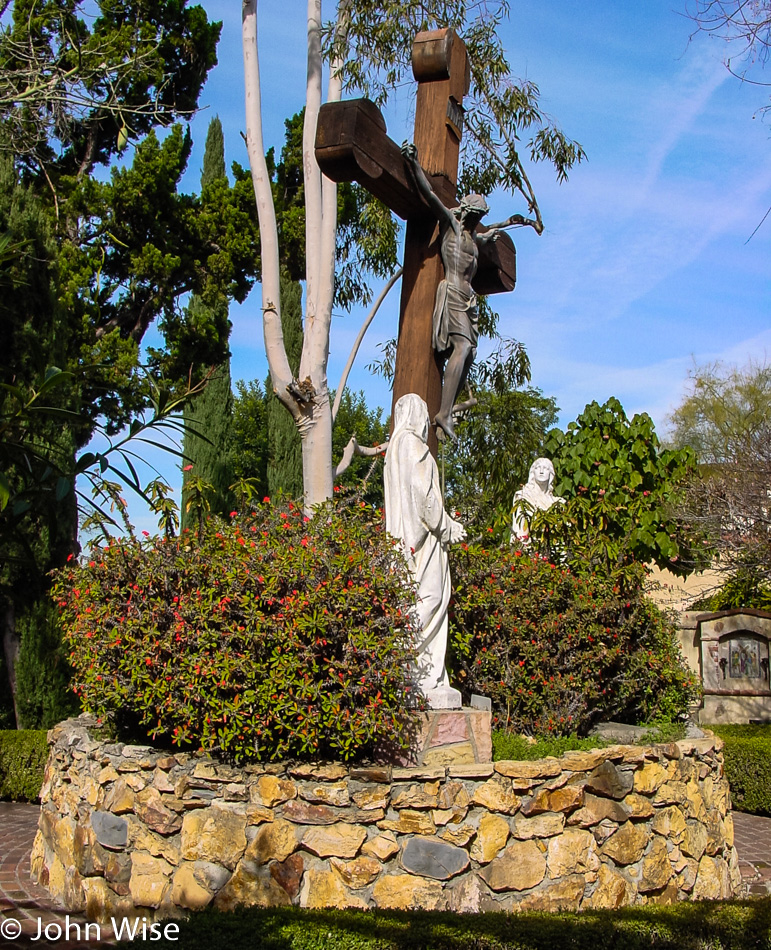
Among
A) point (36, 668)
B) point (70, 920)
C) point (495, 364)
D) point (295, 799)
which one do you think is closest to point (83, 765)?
point (70, 920)

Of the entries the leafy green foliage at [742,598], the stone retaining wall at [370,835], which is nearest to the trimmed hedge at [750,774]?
the stone retaining wall at [370,835]

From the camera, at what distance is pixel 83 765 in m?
5.26

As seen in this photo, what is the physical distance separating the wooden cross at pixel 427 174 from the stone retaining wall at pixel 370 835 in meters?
2.33

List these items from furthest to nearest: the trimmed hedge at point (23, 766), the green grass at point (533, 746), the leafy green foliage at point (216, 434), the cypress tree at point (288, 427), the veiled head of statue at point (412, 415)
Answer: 1. the cypress tree at point (288, 427)
2. the leafy green foliage at point (216, 434)
3. the trimmed hedge at point (23, 766)
4. the veiled head of statue at point (412, 415)
5. the green grass at point (533, 746)

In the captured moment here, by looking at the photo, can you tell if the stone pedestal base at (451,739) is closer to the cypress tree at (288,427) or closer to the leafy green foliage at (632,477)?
the leafy green foliage at (632,477)

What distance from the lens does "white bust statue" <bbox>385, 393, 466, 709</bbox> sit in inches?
203

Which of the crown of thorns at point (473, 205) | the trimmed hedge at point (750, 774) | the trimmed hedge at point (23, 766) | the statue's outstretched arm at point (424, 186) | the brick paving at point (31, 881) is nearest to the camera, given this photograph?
the brick paving at point (31, 881)

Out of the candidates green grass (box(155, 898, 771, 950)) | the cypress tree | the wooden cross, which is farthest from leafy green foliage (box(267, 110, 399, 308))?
green grass (box(155, 898, 771, 950))

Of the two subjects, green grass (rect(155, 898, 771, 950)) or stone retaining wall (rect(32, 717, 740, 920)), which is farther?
stone retaining wall (rect(32, 717, 740, 920))

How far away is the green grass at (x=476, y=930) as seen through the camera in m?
3.43

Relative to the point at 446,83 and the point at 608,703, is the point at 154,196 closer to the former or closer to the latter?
the point at 446,83

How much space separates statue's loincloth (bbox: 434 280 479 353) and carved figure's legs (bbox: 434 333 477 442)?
0.05m

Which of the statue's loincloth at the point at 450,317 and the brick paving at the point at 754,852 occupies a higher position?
the statue's loincloth at the point at 450,317

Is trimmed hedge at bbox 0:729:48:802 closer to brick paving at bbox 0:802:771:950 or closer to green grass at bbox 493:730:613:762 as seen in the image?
brick paving at bbox 0:802:771:950
